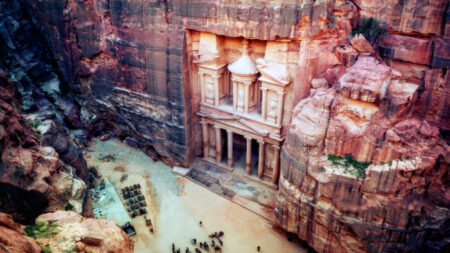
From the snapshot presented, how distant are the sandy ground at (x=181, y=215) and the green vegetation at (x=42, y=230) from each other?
8.23 metres

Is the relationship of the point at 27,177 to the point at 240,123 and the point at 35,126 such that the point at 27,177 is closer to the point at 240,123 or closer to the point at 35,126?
the point at 35,126

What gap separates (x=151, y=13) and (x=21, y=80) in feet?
38.9

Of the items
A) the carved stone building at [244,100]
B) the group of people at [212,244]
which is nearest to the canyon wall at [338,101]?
the carved stone building at [244,100]

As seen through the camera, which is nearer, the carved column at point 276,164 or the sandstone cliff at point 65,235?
the sandstone cliff at point 65,235

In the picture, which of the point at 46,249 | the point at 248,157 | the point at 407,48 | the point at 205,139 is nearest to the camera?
the point at 46,249

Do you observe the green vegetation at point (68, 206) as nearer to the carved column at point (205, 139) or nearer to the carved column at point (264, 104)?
the carved column at point (205, 139)

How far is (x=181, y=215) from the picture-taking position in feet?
66.1

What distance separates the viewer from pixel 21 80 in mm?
24953

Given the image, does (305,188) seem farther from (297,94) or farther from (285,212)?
(297,94)

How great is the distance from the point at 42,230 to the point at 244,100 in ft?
42.9

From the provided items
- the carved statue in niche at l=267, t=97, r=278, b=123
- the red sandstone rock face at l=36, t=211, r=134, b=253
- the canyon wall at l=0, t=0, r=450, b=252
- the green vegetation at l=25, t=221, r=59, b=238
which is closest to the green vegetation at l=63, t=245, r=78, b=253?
the red sandstone rock face at l=36, t=211, r=134, b=253

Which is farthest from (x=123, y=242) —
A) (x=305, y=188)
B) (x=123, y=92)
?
(x=123, y=92)

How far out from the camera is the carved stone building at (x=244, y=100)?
1894 centimetres

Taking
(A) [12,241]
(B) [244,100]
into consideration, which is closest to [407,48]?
(B) [244,100]
